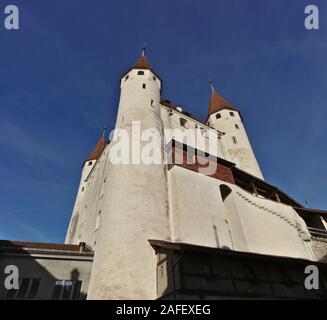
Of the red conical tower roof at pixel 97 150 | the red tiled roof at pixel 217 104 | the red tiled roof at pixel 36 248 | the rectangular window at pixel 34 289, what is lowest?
the rectangular window at pixel 34 289

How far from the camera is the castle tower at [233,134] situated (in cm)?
2598

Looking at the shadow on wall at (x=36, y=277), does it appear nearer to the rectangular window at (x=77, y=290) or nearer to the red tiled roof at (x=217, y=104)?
the rectangular window at (x=77, y=290)

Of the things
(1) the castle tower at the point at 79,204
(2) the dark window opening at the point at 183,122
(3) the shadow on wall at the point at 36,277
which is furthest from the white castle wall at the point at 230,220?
(1) the castle tower at the point at 79,204

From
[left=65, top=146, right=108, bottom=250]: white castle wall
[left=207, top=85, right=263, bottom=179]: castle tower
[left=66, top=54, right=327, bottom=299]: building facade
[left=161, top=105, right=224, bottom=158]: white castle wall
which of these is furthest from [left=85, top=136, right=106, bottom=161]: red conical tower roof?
[left=207, top=85, right=263, bottom=179]: castle tower

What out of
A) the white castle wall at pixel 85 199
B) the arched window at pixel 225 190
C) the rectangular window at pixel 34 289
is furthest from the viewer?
the white castle wall at pixel 85 199

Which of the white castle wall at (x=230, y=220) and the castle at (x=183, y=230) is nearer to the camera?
the castle at (x=183, y=230)

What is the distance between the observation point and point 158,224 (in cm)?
1315

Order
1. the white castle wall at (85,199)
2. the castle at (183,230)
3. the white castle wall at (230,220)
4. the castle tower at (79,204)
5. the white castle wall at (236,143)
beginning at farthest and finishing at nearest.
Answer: the white castle wall at (236,143)
the castle tower at (79,204)
the white castle wall at (85,199)
the white castle wall at (230,220)
the castle at (183,230)

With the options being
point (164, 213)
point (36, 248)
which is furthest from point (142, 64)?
point (36, 248)

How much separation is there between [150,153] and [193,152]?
12.0 ft

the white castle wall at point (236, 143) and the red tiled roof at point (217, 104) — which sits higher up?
the red tiled roof at point (217, 104)

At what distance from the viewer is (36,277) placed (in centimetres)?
1270
